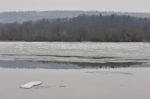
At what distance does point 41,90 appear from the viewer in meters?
12.6

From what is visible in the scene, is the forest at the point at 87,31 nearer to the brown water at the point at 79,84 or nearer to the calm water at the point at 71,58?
the calm water at the point at 71,58

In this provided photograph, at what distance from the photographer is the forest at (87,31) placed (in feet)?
222

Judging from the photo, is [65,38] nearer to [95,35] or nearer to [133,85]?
[95,35]

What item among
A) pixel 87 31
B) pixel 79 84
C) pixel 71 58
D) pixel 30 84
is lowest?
pixel 87 31

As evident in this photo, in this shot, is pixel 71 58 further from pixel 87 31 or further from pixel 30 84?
pixel 87 31

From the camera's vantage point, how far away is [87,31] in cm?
6975

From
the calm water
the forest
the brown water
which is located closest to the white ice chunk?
the brown water

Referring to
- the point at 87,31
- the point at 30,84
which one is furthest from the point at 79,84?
the point at 87,31

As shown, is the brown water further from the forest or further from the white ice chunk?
the forest

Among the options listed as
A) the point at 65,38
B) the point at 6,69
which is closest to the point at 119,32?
the point at 65,38

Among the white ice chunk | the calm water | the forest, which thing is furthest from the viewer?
the forest

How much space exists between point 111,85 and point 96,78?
5.66 feet

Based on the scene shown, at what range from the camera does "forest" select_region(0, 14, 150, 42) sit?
67.6m

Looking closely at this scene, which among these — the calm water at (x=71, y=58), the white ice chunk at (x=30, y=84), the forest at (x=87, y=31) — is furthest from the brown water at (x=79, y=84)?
Result: the forest at (x=87, y=31)
